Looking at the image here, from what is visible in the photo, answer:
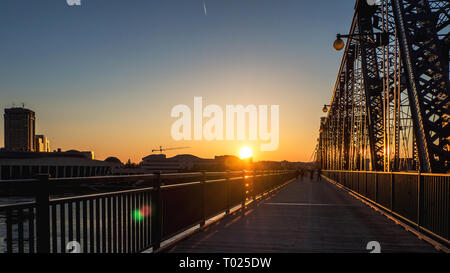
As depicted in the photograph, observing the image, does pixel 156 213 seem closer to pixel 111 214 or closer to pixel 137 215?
pixel 137 215

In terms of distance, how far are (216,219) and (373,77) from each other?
1736 cm

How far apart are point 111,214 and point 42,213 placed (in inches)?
42.0

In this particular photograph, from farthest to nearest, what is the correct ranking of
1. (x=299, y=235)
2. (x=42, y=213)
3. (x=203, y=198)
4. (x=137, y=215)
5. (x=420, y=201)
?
1. (x=203, y=198)
2. (x=420, y=201)
3. (x=299, y=235)
4. (x=137, y=215)
5. (x=42, y=213)

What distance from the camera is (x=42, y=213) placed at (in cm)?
336

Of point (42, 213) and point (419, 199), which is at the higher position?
point (42, 213)

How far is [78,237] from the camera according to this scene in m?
3.81

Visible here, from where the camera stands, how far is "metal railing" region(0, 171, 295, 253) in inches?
130

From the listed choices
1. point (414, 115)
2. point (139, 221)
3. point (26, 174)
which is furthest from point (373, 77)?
point (26, 174)

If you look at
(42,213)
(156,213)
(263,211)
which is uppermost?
(42,213)

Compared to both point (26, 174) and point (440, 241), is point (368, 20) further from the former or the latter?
point (26, 174)

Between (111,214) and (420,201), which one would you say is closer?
(111,214)

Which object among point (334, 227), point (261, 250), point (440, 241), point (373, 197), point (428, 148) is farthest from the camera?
point (373, 197)

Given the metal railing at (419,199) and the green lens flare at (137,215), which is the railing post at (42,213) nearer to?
the green lens flare at (137,215)

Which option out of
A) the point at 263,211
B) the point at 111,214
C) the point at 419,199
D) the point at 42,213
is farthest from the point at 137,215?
the point at 263,211
